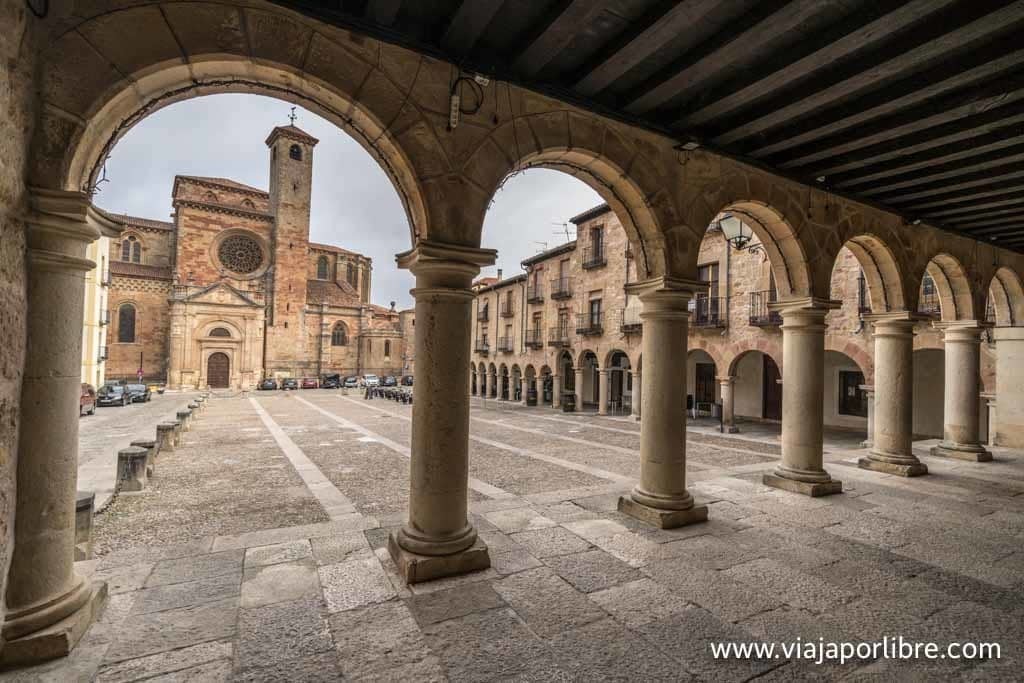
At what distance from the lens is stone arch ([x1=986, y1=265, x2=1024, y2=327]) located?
331 inches

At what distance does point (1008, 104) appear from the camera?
3.82 metres

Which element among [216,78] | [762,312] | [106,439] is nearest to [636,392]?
[762,312]

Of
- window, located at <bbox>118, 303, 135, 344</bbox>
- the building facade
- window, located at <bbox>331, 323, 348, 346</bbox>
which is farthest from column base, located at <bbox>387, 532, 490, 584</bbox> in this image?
window, located at <bbox>331, 323, 348, 346</bbox>

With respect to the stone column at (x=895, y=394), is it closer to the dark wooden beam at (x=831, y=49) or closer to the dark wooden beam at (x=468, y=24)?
the dark wooden beam at (x=831, y=49)

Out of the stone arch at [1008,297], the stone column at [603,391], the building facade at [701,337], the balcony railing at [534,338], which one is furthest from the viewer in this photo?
the balcony railing at [534,338]

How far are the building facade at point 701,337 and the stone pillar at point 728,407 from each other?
0.04 meters

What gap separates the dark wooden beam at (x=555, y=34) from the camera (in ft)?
9.55

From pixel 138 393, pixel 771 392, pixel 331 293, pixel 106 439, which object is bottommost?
pixel 138 393

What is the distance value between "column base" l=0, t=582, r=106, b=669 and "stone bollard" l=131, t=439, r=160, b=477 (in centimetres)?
447

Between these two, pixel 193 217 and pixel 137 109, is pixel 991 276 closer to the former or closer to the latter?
pixel 137 109

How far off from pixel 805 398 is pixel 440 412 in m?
4.47

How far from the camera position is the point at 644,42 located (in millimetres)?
3174

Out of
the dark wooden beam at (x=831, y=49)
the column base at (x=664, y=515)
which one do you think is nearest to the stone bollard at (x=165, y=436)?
the column base at (x=664, y=515)

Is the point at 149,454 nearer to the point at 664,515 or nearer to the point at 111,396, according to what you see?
the point at 664,515
